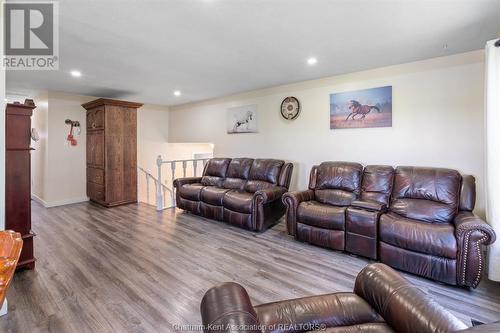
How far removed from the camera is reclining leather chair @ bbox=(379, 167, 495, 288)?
2102mm

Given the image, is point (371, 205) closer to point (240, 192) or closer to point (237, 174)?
point (240, 192)

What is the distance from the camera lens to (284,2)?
192 cm

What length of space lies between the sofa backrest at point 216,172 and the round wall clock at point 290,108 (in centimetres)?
138

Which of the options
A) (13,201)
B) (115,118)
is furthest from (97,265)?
(115,118)

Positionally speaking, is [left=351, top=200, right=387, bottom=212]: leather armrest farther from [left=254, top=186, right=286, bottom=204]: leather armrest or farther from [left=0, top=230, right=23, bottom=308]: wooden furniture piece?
[left=0, top=230, right=23, bottom=308]: wooden furniture piece

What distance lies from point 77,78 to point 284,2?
12.0 ft

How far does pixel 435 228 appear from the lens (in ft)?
7.52

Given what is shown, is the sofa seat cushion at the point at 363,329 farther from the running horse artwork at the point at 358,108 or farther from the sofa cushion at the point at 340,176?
the running horse artwork at the point at 358,108

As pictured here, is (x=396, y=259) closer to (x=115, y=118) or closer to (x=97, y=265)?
(x=97, y=265)

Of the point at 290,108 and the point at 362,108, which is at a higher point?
the point at 290,108

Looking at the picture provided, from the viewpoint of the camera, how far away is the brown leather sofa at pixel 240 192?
360 cm

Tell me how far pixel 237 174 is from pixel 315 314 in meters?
3.41

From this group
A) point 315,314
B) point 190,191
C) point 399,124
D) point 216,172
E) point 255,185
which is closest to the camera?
point 315,314

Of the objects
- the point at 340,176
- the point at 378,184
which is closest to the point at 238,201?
the point at 340,176
